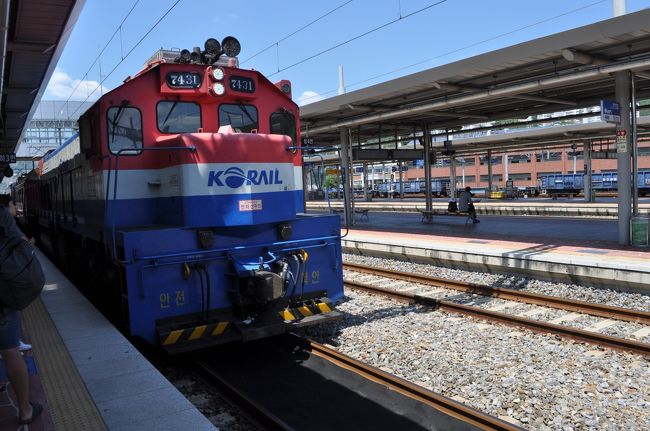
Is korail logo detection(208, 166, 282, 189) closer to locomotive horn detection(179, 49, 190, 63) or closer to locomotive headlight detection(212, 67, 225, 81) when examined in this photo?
locomotive headlight detection(212, 67, 225, 81)

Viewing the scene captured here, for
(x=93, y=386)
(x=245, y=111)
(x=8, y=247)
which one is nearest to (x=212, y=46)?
(x=245, y=111)

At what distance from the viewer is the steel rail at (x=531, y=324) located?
5.92 meters

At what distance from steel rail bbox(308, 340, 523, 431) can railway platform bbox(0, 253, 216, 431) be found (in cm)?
205

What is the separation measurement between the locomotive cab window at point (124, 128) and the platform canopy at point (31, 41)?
7.40 feet

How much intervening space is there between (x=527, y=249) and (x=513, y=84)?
12.0ft

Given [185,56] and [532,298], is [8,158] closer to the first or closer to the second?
[185,56]

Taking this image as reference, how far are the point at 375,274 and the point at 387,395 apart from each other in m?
6.32

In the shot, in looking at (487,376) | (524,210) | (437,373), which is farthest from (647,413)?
(524,210)

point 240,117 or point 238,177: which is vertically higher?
point 240,117

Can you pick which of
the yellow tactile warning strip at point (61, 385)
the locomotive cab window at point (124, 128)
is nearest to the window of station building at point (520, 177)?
the locomotive cab window at point (124, 128)

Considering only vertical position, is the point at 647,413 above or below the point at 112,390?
below

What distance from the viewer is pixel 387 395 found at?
4961 mm

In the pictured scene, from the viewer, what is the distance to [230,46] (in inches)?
265

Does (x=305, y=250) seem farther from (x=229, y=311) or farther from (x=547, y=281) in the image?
(x=547, y=281)
